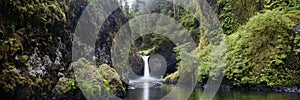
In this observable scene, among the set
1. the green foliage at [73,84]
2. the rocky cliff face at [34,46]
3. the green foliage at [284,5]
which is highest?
the green foliage at [284,5]

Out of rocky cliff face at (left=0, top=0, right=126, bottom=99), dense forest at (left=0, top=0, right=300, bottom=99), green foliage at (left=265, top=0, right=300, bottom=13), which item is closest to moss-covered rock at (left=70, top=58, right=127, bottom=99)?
dense forest at (left=0, top=0, right=300, bottom=99)

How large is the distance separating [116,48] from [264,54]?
233 inches

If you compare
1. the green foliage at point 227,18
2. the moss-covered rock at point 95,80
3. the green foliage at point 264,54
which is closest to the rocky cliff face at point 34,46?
the moss-covered rock at point 95,80

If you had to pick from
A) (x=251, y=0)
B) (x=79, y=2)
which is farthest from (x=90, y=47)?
(x=251, y=0)

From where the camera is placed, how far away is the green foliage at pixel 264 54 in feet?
37.6

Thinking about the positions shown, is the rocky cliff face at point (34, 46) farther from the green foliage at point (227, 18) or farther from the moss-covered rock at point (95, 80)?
the green foliage at point (227, 18)

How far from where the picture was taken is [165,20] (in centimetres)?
2812

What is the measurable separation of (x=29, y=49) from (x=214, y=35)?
1224cm

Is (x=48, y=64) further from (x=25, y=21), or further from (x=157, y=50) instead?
(x=157, y=50)

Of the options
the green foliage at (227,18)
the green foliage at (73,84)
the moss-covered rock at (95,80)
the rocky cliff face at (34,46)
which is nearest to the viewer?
the rocky cliff face at (34,46)

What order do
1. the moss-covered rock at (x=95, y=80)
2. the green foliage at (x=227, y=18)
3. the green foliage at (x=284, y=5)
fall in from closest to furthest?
the moss-covered rock at (x=95, y=80), the green foliage at (x=284, y=5), the green foliage at (x=227, y=18)

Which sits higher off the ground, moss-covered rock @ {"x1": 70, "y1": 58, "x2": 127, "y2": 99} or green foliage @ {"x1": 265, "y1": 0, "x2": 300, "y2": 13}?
green foliage @ {"x1": 265, "y1": 0, "x2": 300, "y2": 13}

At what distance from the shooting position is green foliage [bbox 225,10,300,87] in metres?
11.4

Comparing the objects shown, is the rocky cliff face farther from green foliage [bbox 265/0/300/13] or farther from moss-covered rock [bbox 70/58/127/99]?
green foliage [bbox 265/0/300/13]
